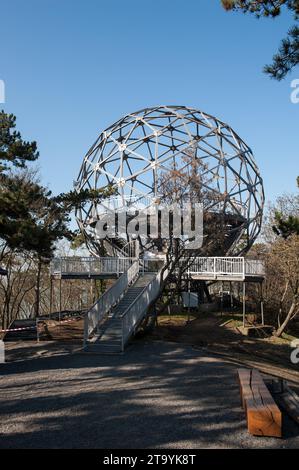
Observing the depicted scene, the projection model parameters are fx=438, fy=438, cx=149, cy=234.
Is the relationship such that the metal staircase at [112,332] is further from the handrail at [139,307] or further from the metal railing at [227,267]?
the metal railing at [227,267]

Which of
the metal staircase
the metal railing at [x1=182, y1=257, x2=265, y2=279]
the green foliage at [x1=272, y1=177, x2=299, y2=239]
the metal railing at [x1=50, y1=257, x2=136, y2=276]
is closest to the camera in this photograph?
the metal staircase

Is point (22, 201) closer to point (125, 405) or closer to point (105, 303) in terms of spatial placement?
point (105, 303)

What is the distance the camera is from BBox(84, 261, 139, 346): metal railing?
14570 millimetres

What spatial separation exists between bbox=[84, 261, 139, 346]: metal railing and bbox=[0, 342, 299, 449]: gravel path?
240cm

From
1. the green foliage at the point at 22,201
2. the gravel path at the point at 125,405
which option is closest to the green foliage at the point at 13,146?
the green foliage at the point at 22,201

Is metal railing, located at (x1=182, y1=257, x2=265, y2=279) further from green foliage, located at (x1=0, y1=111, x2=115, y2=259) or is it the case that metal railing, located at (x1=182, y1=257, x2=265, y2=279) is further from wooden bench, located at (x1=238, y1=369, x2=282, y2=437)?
wooden bench, located at (x1=238, y1=369, x2=282, y2=437)

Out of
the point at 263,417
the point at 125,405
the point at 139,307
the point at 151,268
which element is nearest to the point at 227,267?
the point at 151,268

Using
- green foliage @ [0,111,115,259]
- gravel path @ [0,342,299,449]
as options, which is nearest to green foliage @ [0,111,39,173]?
green foliage @ [0,111,115,259]

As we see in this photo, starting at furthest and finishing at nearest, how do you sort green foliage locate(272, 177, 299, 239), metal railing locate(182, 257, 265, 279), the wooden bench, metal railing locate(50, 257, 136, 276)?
green foliage locate(272, 177, 299, 239) < metal railing locate(50, 257, 136, 276) < metal railing locate(182, 257, 265, 279) < the wooden bench

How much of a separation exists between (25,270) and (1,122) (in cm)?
2117

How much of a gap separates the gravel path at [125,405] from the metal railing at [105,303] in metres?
2.40

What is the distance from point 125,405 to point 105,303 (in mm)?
8430

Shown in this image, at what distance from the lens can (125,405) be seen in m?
7.45

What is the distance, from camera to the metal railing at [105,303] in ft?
47.8
